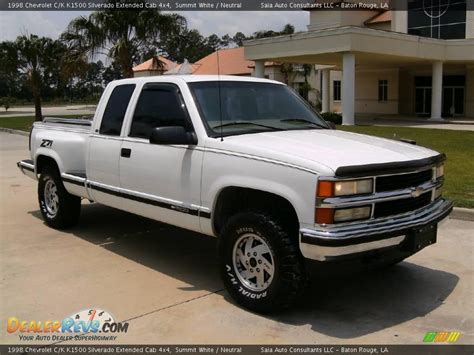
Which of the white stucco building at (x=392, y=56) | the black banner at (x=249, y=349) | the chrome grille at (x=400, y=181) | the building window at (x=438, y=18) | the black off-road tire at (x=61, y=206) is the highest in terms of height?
the building window at (x=438, y=18)

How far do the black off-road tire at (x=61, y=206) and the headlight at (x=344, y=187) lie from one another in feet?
14.1

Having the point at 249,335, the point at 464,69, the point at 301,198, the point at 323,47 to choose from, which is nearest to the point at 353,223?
the point at 301,198

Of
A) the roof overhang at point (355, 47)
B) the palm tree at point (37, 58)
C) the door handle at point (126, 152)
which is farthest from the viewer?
the palm tree at point (37, 58)

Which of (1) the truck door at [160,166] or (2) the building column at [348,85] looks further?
(2) the building column at [348,85]

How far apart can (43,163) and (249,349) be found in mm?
4860

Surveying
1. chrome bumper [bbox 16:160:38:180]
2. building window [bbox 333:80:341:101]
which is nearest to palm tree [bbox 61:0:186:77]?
chrome bumper [bbox 16:160:38:180]

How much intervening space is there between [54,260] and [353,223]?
349 cm

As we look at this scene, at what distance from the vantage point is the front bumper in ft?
13.3

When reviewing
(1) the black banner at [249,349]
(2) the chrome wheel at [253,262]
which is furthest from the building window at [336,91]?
(1) the black banner at [249,349]

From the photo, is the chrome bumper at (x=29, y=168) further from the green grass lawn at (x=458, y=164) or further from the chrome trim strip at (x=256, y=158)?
the green grass lawn at (x=458, y=164)

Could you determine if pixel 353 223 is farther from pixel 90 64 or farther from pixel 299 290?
pixel 90 64

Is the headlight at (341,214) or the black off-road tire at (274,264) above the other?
the headlight at (341,214)

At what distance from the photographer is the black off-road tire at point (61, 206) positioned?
734 centimetres

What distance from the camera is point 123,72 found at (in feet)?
82.8
